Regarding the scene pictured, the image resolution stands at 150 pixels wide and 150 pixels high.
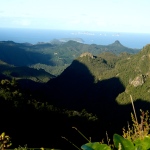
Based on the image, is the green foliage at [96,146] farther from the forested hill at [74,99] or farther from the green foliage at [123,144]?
the forested hill at [74,99]

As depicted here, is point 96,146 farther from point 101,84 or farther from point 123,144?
point 101,84

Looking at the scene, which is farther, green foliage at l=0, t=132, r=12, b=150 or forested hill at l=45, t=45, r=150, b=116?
forested hill at l=45, t=45, r=150, b=116

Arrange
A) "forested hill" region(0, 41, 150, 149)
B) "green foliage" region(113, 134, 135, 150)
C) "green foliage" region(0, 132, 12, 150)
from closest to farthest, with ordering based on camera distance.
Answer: "green foliage" region(113, 134, 135, 150), "green foliage" region(0, 132, 12, 150), "forested hill" region(0, 41, 150, 149)

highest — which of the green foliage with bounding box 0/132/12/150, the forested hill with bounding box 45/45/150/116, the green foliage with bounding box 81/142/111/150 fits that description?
the green foliage with bounding box 81/142/111/150

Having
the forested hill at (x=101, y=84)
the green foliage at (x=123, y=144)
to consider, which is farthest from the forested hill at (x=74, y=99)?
the green foliage at (x=123, y=144)

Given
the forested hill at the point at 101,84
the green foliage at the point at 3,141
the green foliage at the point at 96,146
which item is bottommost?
the forested hill at the point at 101,84

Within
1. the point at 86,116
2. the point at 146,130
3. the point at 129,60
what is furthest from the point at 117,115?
the point at 146,130

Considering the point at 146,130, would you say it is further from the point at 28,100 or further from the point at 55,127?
the point at 28,100

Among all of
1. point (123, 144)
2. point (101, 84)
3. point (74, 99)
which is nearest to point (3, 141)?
point (123, 144)

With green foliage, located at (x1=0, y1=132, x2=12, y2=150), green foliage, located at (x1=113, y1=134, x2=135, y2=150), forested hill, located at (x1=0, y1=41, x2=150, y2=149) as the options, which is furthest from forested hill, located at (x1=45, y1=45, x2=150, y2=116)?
green foliage, located at (x1=113, y1=134, x2=135, y2=150)

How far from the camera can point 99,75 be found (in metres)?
172

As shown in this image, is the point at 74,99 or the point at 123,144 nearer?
the point at 123,144

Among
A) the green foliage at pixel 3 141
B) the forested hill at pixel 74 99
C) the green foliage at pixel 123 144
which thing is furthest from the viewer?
the forested hill at pixel 74 99

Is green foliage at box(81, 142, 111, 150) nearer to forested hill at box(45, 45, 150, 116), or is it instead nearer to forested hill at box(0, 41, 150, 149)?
forested hill at box(0, 41, 150, 149)
